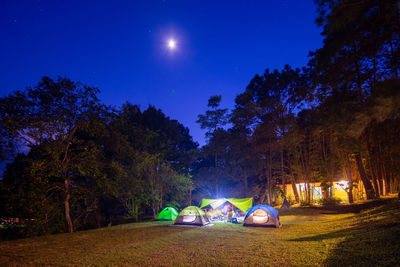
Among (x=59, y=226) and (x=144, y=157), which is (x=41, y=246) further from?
(x=144, y=157)

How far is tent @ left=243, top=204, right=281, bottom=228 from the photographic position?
10791 mm

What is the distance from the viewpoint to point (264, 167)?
2294 centimetres

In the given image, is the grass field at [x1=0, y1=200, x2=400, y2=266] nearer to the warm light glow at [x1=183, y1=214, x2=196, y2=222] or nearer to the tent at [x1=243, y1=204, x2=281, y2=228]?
the tent at [x1=243, y1=204, x2=281, y2=228]

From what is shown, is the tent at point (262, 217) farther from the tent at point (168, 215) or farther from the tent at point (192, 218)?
the tent at point (168, 215)

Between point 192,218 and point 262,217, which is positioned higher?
point 262,217

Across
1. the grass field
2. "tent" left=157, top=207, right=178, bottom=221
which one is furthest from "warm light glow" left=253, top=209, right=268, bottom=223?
"tent" left=157, top=207, right=178, bottom=221

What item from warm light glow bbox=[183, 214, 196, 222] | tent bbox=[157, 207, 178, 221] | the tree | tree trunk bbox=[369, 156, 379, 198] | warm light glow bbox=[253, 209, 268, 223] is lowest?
tent bbox=[157, 207, 178, 221]

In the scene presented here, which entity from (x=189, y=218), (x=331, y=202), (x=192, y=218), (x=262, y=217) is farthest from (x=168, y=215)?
(x=331, y=202)

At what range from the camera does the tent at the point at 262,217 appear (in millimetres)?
10791

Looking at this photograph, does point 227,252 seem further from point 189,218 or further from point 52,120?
point 52,120

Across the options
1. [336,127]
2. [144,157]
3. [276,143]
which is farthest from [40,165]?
[276,143]

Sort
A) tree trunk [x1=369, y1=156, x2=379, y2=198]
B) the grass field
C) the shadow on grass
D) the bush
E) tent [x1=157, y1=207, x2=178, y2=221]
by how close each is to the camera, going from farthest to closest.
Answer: the bush, tent [x1=157, y1=207, x2=178, y2=221], tree trunk [x1=369, y1=156, x2=379, y2=198], the grass field, the shadow on grass

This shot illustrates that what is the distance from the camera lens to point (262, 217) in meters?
11.1

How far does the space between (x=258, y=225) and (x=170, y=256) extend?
22.1 feet
